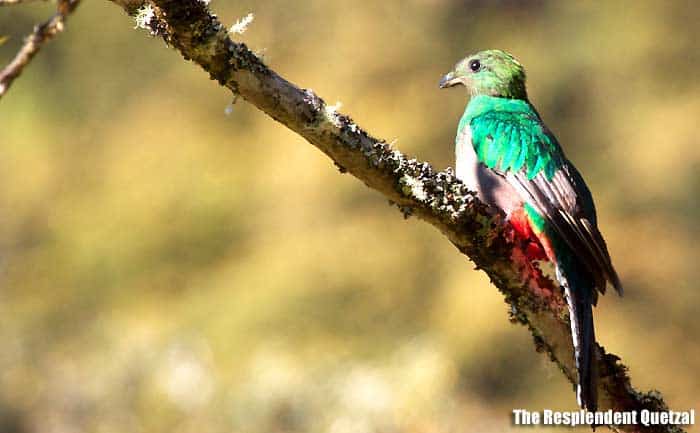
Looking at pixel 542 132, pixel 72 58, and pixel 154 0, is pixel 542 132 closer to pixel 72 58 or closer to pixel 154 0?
pixel 154 0

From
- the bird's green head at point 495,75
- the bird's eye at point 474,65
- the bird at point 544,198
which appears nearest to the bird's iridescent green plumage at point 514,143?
the bird at point 544,198

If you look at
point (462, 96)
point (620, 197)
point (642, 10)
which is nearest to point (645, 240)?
point (620, 197)

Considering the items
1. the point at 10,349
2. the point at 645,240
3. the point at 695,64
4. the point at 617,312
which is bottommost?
the point at 10,349

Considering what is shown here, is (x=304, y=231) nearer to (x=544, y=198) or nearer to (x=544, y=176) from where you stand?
(x=544, y=176)

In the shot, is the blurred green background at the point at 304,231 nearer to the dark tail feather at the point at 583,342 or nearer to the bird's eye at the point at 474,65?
the bird's eye at the point at 474,65

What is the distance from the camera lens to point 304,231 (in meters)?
10.2

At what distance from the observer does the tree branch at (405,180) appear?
132 inches

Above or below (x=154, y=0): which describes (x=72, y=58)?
above

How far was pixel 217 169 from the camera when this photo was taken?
1137cm

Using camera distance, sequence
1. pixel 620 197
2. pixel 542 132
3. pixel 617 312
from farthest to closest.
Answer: pixel 620 197, pixel 617 312, pixel 542 132

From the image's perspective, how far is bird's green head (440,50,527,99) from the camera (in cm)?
573

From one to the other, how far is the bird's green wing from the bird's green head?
346 millimetres

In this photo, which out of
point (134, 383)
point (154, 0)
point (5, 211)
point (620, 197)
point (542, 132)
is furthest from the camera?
point (5, 211)

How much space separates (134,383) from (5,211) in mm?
5533
